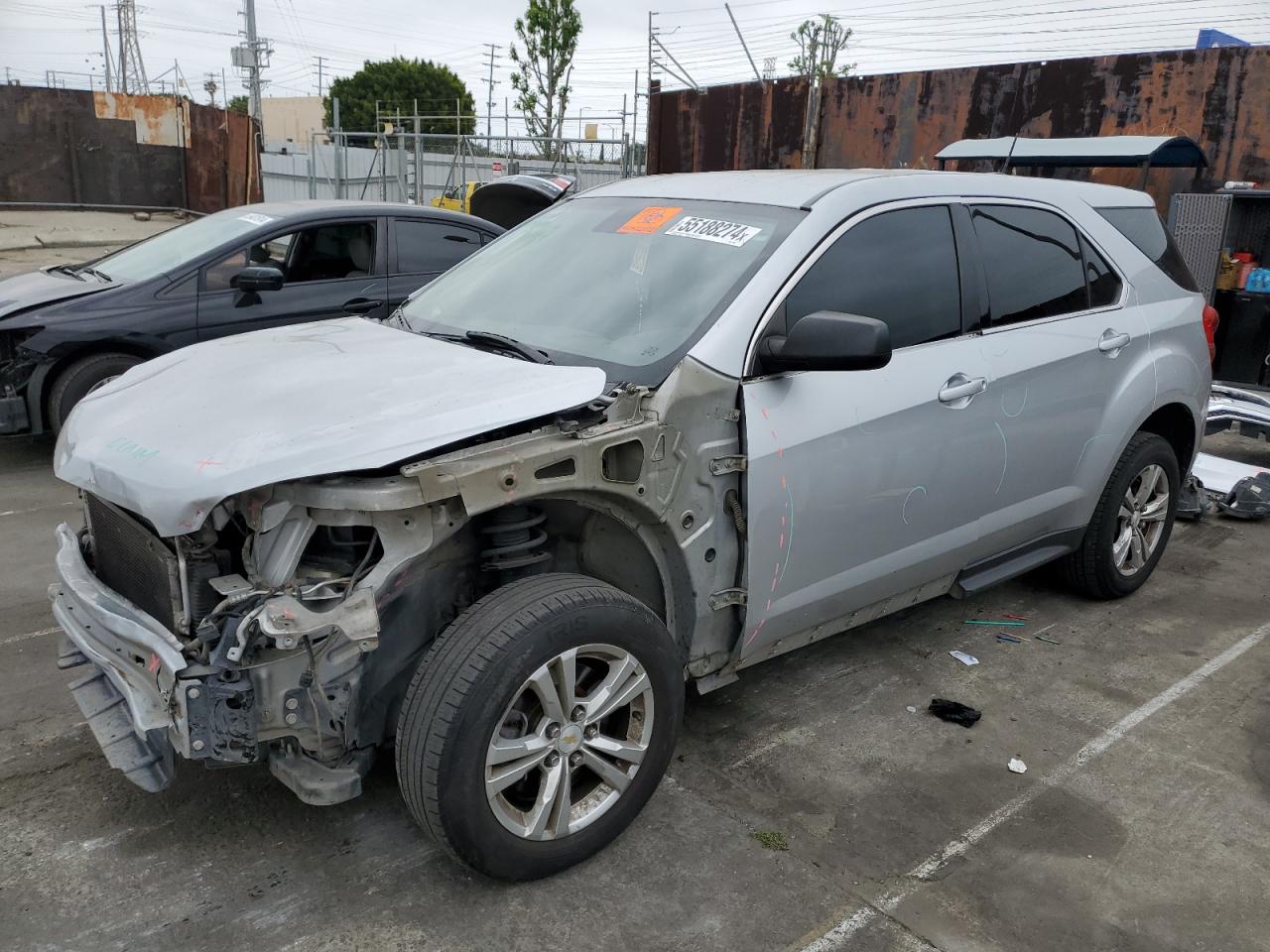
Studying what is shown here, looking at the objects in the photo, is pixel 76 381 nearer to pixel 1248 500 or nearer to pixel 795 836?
pixel 795 836

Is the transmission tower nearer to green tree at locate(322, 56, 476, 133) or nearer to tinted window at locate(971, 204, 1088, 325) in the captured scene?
green tree at locate(322, 56, 476, 133)

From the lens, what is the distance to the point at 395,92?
218ft

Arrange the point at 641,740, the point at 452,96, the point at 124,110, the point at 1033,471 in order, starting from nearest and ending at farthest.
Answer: the point at 641,740
the point at 1033,471
the point at 124,110
the point at 452,96

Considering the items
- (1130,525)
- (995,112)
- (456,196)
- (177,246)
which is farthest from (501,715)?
(456,196)

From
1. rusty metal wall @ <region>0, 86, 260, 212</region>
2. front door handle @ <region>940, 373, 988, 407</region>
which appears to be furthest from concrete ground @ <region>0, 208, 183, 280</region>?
front door handle @ <region>940, 373, 988, 407</region>

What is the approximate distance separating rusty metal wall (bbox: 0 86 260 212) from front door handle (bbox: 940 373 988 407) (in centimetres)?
2041

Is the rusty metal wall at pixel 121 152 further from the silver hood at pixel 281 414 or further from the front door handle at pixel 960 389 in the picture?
the front door handle at pixel 960 389

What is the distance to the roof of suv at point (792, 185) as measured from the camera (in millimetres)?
3551

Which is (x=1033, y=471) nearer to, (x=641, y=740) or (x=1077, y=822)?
(x=1077, y=822)

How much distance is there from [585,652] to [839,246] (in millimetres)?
1612

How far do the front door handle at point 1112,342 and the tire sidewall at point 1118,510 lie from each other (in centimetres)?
54

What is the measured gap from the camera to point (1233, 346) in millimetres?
9297

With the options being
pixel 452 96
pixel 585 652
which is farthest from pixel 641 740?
pixel 452 96

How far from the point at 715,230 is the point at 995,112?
10283mm
